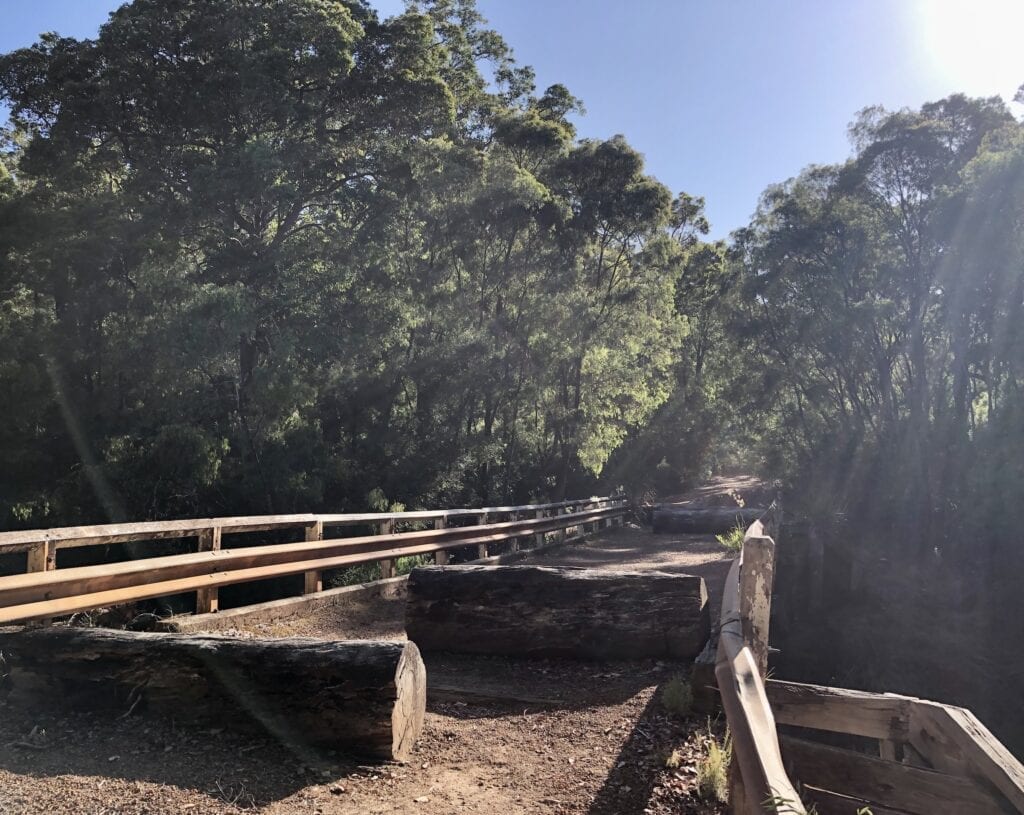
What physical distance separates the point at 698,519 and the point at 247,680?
1706 cm

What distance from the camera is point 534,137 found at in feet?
69.0

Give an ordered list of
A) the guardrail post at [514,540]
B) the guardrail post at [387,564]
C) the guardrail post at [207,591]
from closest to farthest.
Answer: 1. the guardrail post at [207,591]
2. the guardrail post at [387,564]
3. the guardrail post at [514,540]

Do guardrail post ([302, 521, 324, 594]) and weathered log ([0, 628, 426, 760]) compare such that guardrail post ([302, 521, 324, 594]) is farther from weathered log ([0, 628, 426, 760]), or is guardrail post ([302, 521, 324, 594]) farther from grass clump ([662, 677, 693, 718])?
grass clump ([662, 677, 693, 718])

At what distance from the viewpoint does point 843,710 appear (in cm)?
378

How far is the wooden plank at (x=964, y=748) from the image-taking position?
287 centimetres

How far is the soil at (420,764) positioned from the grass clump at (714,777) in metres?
0.05

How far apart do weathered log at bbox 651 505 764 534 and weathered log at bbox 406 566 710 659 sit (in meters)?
13.7

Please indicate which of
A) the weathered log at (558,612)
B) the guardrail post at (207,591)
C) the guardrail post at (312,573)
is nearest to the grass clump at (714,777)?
the weathered log at (558,612)

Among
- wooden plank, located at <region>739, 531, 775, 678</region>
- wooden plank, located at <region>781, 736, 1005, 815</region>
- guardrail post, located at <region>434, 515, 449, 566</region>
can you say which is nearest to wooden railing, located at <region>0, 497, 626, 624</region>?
guardrail post, located at <region>434, 515, 449, 566</region>

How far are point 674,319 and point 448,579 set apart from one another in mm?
27287

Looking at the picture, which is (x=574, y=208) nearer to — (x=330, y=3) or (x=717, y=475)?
(x=330, y=3)

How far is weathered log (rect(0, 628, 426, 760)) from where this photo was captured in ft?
11.3

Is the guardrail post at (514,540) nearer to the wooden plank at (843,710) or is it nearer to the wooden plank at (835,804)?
the wooden plank at (843,710)

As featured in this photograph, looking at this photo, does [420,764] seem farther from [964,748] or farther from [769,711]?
[964,748]
